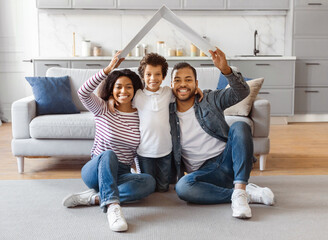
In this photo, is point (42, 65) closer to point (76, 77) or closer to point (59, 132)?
point (76, 77)

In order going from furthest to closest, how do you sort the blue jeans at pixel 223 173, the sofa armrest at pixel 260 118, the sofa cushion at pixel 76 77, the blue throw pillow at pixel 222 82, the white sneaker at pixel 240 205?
the sofa cushion at pixel 76 77
the blue throw pillow at pixel 222 82
the sofa armrest at pixel 260 118
the blue jeans at pixel 223 173
the white sneaker at pixel 240 205

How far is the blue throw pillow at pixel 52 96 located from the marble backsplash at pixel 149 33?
2446 millimetres

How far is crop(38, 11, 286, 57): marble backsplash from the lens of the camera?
235 inches

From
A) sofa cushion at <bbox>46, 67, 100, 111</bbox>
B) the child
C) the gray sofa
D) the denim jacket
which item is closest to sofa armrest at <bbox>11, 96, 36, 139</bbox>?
the gray sofa

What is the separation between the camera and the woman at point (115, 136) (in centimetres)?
237

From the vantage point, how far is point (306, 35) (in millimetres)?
5672

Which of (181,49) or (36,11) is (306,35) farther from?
(36,11)

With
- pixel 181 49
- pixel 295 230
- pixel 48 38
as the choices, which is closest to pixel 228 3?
Answer: pixel 181 49

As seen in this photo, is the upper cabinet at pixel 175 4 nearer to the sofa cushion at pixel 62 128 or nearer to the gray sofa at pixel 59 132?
the gray sofa at pixel 59 132

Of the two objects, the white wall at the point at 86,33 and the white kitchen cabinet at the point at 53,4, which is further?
the white wall at the point at 86,33

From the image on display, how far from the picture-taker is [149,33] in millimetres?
6004

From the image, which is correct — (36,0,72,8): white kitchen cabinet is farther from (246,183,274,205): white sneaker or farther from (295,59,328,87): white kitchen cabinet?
(246,183,274,205): white sneaker

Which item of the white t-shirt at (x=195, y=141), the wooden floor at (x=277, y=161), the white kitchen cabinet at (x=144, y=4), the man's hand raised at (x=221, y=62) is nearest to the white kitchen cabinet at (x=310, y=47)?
the wooden floor at (x=277, y=161)

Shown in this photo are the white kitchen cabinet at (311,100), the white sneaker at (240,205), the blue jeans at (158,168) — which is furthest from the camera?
Answer: the white kitchen cabinet at (311,100)
